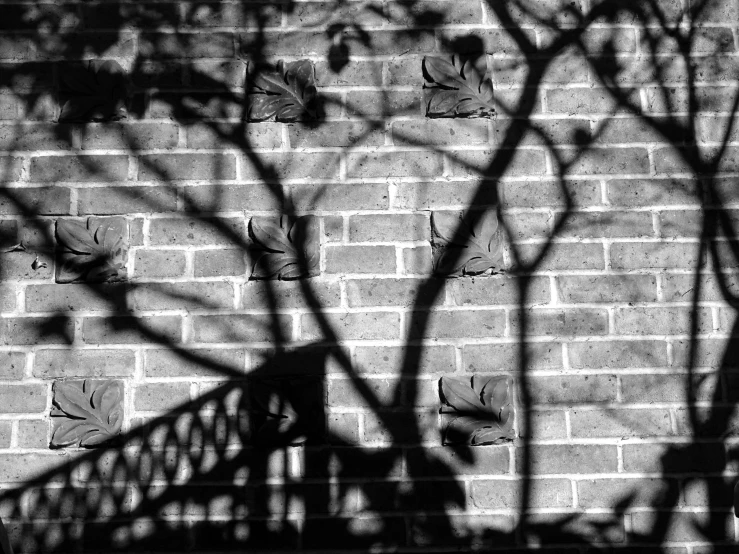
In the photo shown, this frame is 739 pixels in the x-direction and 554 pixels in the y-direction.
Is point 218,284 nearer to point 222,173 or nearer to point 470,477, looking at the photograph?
point 222,173

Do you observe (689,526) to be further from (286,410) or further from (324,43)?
(324,43)

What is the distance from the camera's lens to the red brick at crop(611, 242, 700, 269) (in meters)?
1.90

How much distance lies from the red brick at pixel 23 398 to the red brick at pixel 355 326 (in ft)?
2.54

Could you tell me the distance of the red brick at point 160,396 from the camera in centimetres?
184

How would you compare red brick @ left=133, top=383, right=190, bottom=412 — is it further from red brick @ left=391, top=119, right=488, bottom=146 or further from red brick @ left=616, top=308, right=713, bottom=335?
red brick @ left=616, top=308, right=713, bottom=335

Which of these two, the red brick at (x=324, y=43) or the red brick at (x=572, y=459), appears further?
the red brick at (x=324, y=43)

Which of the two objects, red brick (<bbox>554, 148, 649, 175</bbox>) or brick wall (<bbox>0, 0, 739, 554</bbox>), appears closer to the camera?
brick wall (<bbox>0, 0, 739, 554</bbox>)

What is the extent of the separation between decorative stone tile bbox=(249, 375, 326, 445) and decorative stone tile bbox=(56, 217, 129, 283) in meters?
0.53

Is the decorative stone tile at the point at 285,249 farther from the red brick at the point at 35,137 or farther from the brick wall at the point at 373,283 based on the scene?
the red brick at the point at 35,137

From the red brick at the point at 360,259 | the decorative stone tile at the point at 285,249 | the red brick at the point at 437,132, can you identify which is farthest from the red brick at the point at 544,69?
the decorative stone tile at the point at 285,249

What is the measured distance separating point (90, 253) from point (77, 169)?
0.27m

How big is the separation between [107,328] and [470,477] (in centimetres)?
115

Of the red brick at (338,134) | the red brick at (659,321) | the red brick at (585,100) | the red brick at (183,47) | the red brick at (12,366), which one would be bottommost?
the red brick at (12,366)

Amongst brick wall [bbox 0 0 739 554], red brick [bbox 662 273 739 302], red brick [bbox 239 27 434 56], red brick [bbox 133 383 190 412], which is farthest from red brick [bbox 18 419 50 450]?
red brick [bbox 662 273 739 302]
